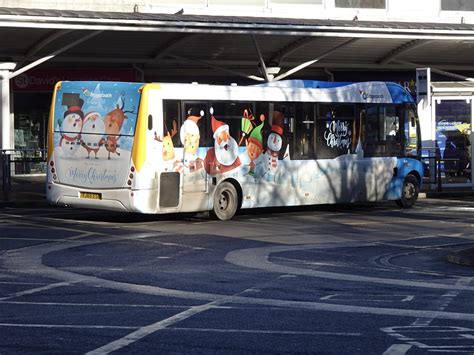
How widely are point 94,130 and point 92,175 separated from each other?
0.87 metres

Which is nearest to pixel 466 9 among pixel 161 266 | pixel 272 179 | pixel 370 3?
pixel 370 3

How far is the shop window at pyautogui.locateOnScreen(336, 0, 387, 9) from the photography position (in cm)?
3178

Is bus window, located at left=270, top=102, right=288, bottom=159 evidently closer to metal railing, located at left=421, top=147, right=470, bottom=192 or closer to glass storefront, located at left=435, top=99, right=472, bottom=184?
metal railing, located at left=421, top=147, right=470, bottom=192

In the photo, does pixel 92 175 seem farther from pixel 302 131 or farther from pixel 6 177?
pixel 6 177

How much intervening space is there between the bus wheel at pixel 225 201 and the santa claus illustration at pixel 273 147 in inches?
39.1

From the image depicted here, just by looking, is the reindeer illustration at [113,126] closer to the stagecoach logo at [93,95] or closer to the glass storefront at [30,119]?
the stagecoach logo at [93,95]

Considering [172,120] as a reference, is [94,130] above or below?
below

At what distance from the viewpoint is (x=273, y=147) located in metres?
21.3

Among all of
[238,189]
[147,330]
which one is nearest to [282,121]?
[238,189]

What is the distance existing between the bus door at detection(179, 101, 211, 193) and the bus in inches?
0.9

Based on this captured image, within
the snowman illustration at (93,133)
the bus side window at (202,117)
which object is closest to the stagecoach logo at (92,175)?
the snowman illustration at (93,133)

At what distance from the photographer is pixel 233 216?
70.1 feet

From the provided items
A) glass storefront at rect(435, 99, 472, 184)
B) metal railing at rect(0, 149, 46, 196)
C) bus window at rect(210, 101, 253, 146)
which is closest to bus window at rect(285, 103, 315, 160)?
bus window at rect(210, 101, 253, 146)

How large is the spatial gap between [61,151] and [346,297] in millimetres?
10234
